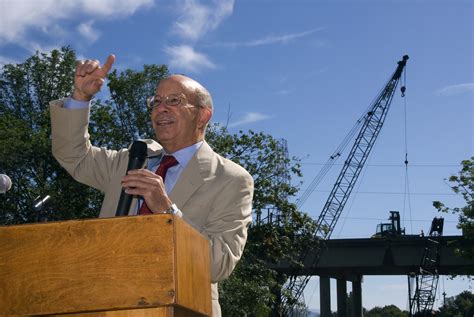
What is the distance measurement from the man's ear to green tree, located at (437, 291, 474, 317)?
13900 centimetres

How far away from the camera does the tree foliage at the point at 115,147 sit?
32.6 metres

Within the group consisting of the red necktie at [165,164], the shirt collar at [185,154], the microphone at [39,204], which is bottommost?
the microphone at [39,204]

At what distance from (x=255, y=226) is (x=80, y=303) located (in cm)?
3459

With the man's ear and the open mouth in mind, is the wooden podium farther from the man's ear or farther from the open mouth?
the man's ear

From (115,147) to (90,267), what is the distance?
32.1m

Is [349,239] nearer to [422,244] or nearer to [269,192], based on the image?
[422,244]

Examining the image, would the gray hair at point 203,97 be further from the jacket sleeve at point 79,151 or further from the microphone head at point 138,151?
the microphone head at point 138,151

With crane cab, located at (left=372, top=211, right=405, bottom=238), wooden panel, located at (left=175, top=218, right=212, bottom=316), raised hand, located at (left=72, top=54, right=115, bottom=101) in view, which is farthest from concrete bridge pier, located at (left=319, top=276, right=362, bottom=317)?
wooden panel, located at (left=175, top=218, right=212, bottom=316)

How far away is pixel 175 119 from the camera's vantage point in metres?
4.33

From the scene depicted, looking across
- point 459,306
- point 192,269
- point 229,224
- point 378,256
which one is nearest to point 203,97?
point 229,224

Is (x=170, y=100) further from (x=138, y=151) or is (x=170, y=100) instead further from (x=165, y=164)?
(x=138, y=151)

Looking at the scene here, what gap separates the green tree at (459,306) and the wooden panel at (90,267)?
462 feet

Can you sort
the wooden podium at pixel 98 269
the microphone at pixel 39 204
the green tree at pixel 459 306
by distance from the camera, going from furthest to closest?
1. the green tree at pixel 459 306
2. the microphone at pixel 39 204
3. the wooden podium at pixel 98 269

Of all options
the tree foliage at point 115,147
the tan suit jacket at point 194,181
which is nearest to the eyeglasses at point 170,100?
the tan suit jacket at point 194,181
